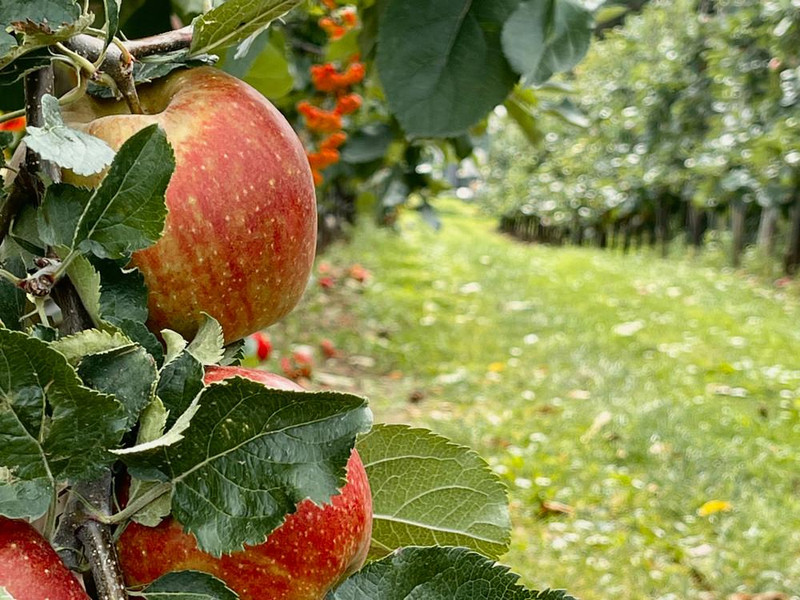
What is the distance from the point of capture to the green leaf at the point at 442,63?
0.81 meters

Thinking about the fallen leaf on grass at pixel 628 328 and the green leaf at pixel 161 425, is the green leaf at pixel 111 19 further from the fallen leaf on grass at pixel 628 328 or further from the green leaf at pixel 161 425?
the fallen leaf on grass at pixel 628 328

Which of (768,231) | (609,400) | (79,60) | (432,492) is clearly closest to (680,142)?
(768,231)

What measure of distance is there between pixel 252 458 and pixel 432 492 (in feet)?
0.59

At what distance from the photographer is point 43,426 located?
11.6 inches

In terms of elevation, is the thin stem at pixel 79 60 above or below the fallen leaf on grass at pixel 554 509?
above

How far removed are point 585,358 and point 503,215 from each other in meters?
10.9

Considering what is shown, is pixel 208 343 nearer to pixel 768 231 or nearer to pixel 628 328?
pixel 628 328

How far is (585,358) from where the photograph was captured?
493 centimetres

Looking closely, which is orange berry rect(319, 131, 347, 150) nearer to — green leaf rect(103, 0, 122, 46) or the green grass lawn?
the green grass lawn

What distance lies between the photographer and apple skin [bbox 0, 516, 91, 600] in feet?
0.98

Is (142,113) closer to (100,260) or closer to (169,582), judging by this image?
(100,260)

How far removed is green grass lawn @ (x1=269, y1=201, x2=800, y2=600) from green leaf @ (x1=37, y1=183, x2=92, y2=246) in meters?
2.38

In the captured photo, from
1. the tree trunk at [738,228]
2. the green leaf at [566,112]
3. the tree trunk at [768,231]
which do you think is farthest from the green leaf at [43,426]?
the tree trunk at [738,228]

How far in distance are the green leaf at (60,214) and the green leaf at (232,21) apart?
94 millimetres
